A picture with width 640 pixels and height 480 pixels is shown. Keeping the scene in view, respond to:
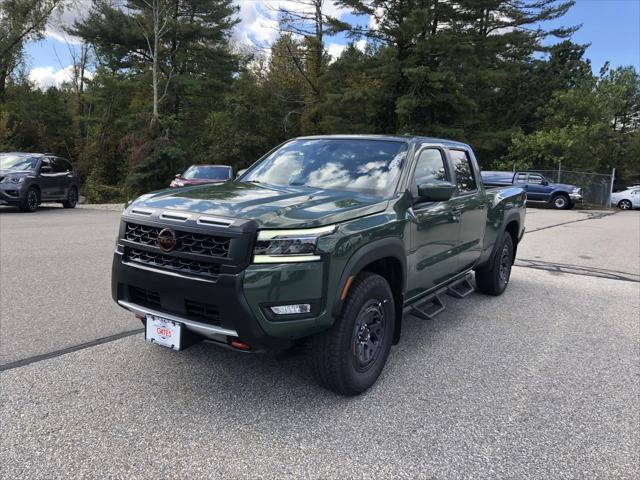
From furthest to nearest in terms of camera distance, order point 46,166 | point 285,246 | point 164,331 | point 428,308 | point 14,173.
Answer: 1. point 46,166
2. point 14,173
3. point 428,308
4. point 164,331
5. point 285,246

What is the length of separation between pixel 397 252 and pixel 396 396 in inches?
40.0

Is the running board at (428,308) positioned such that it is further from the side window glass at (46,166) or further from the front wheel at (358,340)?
the side window glass at (46,166)

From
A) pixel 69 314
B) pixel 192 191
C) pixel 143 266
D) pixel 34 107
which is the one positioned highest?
pixel 34 107

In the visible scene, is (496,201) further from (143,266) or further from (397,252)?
(143,266)

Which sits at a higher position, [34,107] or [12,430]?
[34,107]

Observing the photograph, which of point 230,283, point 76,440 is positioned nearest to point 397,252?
point 230,283

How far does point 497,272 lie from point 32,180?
13779 millimetres

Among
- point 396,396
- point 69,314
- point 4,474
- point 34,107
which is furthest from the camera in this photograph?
point 34,107

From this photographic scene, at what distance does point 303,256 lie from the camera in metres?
2.82

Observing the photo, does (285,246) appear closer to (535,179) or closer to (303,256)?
(303,256)

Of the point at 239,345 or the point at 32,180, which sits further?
the point at 32,180

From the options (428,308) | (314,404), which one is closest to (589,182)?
(428,308)

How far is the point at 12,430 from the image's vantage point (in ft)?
9.12

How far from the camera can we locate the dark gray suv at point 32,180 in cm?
1396
